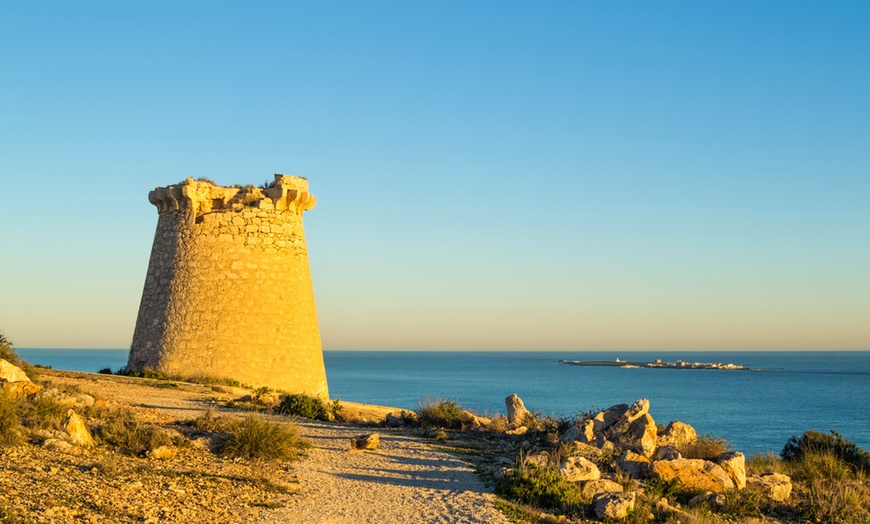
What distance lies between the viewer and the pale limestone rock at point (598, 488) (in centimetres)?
990

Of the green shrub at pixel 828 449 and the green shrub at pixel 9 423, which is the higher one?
the green shrub at pixel 9 423

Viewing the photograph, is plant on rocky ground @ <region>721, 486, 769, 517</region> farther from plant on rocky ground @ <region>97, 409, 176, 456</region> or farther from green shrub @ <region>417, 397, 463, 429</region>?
plant on rocky ground @ <region>97, 409, 176, 456</region>

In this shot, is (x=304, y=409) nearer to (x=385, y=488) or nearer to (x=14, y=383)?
(x=14, y=383)

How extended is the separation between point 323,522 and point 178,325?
14051mm

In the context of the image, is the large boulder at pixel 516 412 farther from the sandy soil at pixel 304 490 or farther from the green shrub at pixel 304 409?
the green shrub at pixel 304 409

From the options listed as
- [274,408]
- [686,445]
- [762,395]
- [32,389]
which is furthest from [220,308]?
[762,395]

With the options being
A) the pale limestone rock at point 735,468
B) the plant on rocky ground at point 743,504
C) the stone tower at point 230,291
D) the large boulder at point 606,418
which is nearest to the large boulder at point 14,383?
the stone tower at point 230,291

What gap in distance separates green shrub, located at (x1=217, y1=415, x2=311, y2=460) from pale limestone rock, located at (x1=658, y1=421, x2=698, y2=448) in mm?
5907

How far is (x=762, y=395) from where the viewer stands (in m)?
89.7

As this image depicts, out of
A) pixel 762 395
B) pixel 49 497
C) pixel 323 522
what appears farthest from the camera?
pixel 762 395

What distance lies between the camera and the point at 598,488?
10070 mm

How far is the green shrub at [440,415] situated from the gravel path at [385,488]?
2354mm

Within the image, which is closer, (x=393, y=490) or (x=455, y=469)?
(x=393, y=490)

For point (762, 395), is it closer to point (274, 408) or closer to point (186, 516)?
point (274, 408)
